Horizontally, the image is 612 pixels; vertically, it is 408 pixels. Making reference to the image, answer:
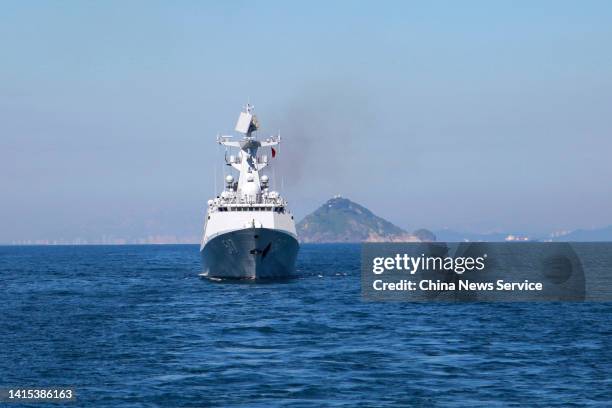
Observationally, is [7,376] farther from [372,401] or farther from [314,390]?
[372,401]

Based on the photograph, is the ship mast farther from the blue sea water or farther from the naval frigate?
the blue sea water

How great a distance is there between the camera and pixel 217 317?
53.1m

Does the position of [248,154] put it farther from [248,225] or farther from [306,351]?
[306,351]

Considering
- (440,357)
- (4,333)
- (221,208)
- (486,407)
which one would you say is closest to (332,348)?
(440,357)

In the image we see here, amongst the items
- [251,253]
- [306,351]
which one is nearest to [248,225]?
[251,253]

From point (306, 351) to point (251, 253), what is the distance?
38.6 metres

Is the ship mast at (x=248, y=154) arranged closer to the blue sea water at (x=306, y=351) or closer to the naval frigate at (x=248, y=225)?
the naval frigate at (x=248, y=225)

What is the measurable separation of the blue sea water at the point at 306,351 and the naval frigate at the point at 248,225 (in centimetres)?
1140

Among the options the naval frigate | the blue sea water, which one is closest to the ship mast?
the naval frigate

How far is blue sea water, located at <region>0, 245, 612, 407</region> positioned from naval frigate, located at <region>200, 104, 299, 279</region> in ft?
37.4

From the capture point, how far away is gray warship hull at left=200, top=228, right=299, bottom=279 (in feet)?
251

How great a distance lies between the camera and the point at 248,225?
7606 centimetres

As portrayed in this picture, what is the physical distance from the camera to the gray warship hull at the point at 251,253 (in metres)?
76.5

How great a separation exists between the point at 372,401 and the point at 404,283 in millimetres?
67667
